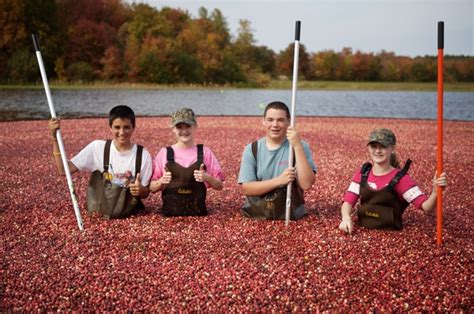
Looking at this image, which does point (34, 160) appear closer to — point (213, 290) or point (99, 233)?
point (99, 233)

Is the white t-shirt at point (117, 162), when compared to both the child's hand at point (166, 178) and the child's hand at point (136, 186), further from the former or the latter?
→ the child's hand at point (166, 178)

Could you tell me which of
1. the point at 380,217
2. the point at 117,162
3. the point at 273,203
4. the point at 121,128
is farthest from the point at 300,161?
the point at 117,162

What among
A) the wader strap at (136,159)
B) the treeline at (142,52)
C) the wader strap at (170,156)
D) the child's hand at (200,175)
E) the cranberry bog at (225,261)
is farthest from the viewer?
the treeline at (142,52)

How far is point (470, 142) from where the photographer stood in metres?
17.8

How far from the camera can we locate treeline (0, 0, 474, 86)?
Result: 68500 mm

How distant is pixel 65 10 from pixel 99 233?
295 ft

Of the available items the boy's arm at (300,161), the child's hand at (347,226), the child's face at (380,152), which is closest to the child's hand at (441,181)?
the child's face at (380,152)

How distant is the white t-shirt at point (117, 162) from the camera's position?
21.6 feet

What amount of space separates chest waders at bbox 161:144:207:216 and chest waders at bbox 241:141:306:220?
2.46 feet

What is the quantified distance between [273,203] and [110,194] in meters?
2.37

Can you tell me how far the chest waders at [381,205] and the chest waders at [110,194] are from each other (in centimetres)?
320

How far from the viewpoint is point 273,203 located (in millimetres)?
6496

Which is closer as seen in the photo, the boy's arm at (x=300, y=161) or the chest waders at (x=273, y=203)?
the boy's arm at (x=300, y=161)

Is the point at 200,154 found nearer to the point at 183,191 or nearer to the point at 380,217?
the point at 183,191
